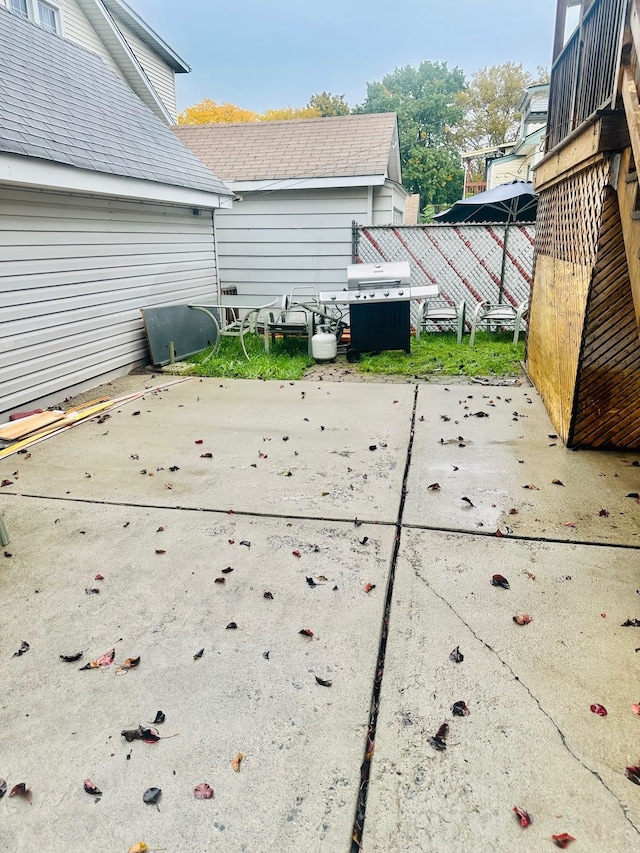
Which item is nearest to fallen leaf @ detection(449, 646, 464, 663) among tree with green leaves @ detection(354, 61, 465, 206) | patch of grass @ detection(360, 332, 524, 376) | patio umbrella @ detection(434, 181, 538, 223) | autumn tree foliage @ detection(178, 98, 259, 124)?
patch of grass @ detection(360, 332, 524, 376)

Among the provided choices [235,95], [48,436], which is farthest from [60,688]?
[235,95]

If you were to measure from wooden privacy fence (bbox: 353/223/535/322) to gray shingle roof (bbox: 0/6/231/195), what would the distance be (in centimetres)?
258

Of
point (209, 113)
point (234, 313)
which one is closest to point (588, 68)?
point (234, 313)

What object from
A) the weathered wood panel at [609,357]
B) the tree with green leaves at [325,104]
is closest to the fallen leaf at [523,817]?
the weathered wood panel at [609,357]

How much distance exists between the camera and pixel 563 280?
452 cm

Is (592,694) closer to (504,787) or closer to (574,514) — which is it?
(504,787)

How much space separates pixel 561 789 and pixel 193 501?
7.96 ft

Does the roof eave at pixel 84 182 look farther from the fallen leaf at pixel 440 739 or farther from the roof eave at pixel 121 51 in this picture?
the roof eave at pixel 121 51

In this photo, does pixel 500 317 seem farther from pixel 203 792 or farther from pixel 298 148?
pixel 203 792

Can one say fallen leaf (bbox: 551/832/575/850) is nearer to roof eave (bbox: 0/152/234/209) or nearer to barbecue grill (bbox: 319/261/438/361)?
roof eave (bbox: 0/152/234/209)

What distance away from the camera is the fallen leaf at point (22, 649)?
6.96ft

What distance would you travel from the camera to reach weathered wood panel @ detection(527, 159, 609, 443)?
3.77 m

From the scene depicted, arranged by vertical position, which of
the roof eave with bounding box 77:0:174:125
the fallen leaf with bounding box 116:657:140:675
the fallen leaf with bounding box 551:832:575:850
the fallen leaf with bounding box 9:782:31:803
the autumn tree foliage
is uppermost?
the autumn tree foliage

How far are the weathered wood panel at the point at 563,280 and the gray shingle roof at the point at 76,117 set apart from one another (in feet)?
14.3
